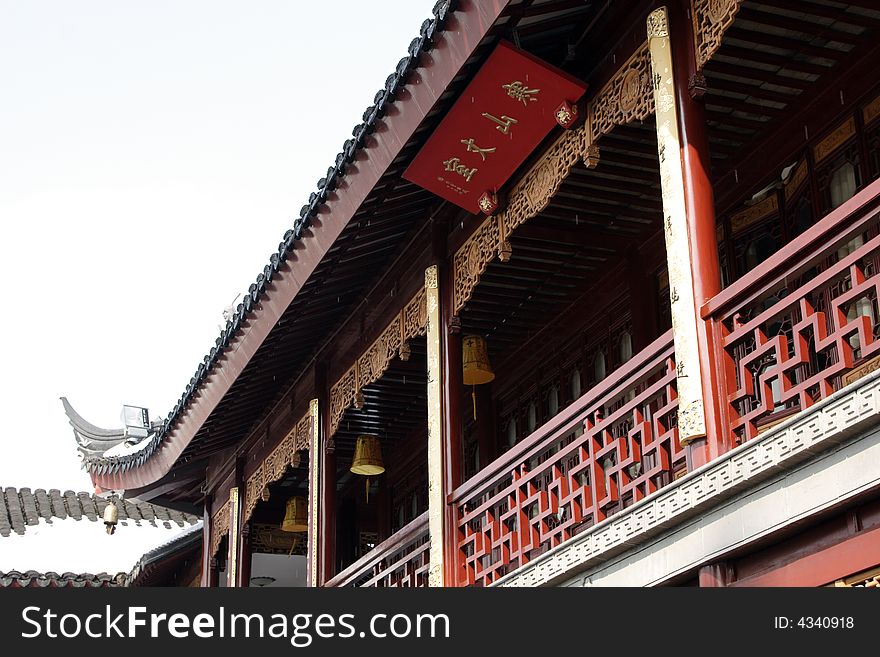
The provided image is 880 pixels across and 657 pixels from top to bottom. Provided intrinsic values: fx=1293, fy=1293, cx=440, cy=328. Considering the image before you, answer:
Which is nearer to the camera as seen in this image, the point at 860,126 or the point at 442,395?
the point at 860,126

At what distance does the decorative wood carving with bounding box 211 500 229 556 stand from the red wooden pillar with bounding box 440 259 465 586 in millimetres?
5974

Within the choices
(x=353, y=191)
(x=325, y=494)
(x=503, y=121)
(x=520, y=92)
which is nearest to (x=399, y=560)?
(x=325, y=494)

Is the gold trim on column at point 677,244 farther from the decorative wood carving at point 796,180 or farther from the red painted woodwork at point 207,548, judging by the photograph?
the red painted woodwork at point 207,548

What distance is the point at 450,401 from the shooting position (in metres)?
9.05

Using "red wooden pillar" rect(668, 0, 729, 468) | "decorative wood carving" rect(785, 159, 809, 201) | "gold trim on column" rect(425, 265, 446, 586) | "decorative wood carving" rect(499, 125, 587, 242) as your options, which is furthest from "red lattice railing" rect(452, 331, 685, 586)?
"decorative wood carving" rect(785, 159, 809, 201)

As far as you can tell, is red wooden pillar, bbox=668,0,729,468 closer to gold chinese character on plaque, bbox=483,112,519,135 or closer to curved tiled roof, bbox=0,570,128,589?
gold chinese character on plaque, bbox=483,112,519,135

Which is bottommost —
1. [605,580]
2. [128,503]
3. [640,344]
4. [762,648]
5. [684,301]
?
[762,648]

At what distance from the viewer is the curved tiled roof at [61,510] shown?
73.4 ft

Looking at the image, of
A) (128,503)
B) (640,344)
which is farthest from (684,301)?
(128,503)

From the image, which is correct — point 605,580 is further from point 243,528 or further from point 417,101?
point 243,528

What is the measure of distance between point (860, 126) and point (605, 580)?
10.1 feet

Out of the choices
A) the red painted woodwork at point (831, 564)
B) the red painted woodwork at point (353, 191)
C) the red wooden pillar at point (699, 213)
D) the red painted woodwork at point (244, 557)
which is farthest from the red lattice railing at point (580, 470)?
the red painted woodwork at point (244, 557)

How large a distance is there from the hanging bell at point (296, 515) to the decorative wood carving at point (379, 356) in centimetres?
326

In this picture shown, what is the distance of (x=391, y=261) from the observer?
10.3 metres
